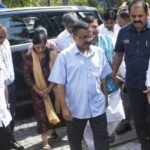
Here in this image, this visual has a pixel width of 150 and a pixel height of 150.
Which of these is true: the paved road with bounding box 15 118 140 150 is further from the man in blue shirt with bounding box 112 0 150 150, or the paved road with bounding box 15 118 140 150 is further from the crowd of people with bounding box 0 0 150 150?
the man in blue shirt with bounding box 112 0 150 150

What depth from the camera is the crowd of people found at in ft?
13.3

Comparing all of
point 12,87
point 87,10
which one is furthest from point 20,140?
point 87,10

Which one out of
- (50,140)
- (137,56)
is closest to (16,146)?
(50,140)

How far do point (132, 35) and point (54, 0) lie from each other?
93.1 ft

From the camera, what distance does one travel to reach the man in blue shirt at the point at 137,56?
177 inches

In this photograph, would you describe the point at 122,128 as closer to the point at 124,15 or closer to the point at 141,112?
the point at 141,112

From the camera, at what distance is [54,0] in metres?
32.4

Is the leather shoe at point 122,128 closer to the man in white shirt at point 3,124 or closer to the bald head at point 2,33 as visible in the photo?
the bald head at point 2,33

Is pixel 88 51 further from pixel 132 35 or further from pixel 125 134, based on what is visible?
pixel 125 134

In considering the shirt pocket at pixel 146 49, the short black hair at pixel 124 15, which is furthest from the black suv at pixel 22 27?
the shirt pocket at pixel 146 49

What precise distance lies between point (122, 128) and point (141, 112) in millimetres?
1198

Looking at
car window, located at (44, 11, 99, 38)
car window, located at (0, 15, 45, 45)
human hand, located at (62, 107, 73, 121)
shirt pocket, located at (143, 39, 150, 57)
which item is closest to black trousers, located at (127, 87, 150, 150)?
shirt pocket, located at (143, 39, 150, 57)

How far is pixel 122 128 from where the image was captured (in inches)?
233

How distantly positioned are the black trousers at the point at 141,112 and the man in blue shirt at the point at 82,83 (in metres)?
0.64
